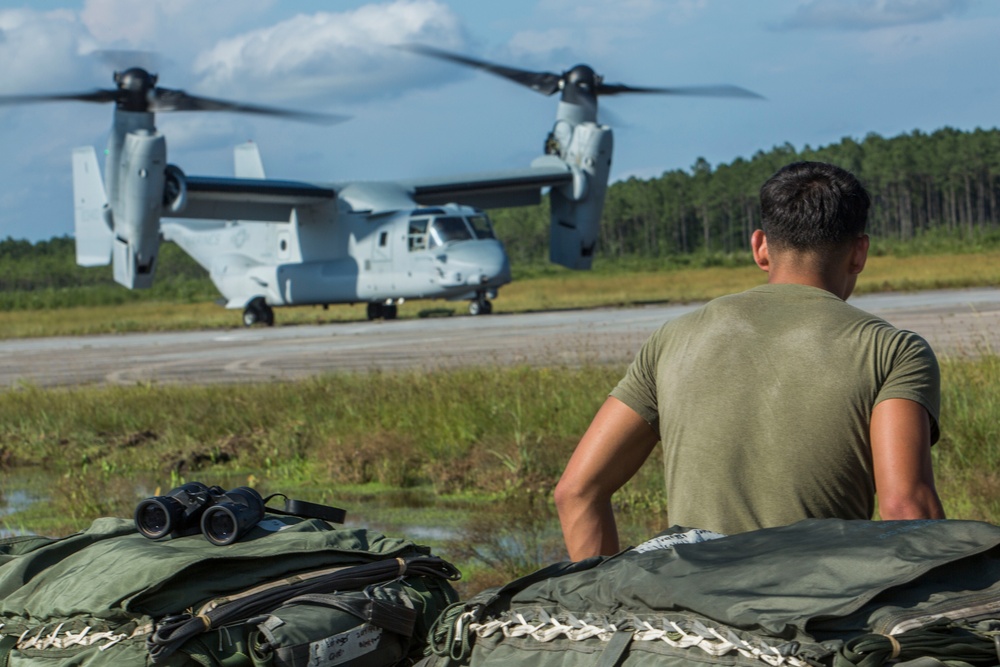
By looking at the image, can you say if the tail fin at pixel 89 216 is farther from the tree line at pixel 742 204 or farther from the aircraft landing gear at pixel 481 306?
the tree line at pixel 742 204

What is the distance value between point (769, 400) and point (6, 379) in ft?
57.8

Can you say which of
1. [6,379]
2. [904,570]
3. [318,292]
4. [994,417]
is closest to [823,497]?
[904,570]

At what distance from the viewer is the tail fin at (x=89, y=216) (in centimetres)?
3102

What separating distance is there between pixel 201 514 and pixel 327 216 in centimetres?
2789

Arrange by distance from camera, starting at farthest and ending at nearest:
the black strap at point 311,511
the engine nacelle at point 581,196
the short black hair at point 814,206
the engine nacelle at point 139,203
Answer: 1. the engine nacelle at point 581,196
2. the engine nacelle at point 139,203
3. the black strap at point 311,511
4. the short black hair at point 814,206

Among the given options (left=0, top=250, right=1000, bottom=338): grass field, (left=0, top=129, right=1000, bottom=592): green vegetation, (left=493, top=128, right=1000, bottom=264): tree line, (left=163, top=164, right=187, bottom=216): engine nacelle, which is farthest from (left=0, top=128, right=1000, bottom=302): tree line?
(left=0, top=129, right=1000, bottom=592): green vegetation

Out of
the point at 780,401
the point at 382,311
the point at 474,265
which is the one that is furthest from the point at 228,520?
the point at 382,311

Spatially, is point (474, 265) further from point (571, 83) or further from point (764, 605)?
point (764, 605)

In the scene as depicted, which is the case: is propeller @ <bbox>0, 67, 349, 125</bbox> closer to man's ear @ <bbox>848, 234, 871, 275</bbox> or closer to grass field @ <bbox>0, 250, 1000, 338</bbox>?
grass field @ <bbox>0, 250, 1000, 338</bbox>

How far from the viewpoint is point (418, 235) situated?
28.0 m

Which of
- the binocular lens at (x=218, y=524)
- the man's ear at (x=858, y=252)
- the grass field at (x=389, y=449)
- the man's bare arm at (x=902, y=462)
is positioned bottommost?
the grass field at (x=389, y=449)

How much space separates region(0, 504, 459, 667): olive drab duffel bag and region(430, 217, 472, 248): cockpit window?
25.0 m

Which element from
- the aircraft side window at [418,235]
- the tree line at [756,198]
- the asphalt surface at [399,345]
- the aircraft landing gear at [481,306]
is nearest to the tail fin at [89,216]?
the asphalt surface at [399,345]

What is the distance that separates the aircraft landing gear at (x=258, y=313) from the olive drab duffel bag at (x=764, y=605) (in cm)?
2995
